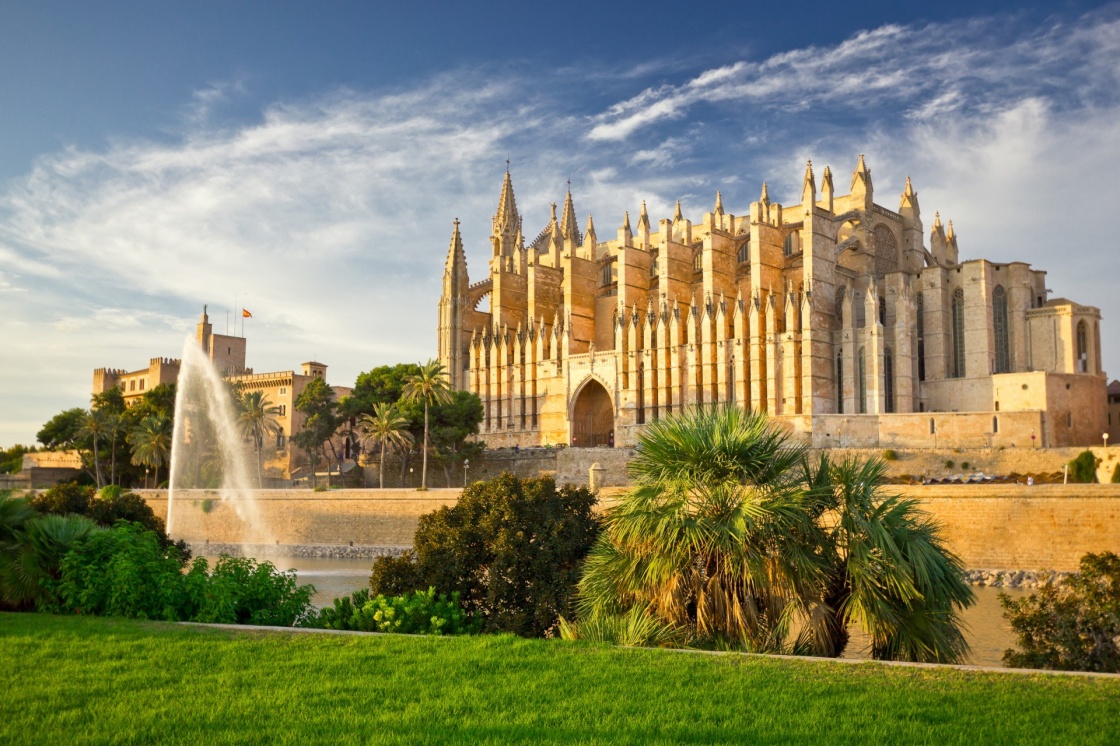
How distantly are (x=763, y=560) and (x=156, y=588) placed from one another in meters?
7.08

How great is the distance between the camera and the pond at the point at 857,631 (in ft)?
53.5

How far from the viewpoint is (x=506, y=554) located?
1448 cm

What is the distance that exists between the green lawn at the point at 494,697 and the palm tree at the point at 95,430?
167ft

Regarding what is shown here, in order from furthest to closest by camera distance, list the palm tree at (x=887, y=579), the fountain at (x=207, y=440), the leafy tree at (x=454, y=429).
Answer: the fountain at (x=207, y=440) → the leafy tree at (x=454, y=429) → the palm tree at (x=887, y=579)

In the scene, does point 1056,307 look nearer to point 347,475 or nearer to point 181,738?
point 347,475

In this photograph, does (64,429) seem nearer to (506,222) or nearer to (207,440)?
(207,440)

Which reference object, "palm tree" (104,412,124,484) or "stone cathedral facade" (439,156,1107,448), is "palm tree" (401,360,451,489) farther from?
"palm tree" (104,412,124,484)

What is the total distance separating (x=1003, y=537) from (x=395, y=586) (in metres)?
20.7

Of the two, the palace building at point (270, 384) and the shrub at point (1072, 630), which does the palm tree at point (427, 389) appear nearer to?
the palace building at point (270, 384)

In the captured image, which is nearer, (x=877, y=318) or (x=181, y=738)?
(x=181, y=738)

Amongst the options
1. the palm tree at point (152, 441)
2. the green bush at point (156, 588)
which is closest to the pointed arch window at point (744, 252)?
the palm tree at point (152, 441)

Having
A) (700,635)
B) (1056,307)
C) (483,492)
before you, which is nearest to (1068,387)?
(1056,307)

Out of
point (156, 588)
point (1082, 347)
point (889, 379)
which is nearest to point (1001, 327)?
point (1082, 347)

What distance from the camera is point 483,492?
52.1 ft
